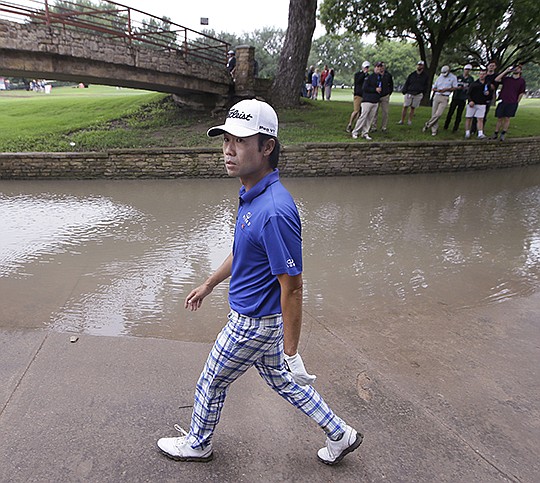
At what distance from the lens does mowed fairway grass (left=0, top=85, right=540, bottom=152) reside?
11.2 m

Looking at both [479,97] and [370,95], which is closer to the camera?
[370,95]

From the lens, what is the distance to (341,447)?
2111 millimetres

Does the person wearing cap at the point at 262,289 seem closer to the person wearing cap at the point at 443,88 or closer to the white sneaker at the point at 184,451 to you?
the white sneaker at the point at 184,451

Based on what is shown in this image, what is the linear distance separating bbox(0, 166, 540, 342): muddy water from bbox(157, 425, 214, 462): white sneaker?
1.23m

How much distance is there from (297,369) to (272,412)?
838 millimetres

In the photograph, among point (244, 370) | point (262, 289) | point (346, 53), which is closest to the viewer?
point (262, 289)

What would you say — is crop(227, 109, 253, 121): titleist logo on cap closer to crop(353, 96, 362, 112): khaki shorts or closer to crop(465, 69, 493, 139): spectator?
crop(353, 96, 362, 112): khaki shorts

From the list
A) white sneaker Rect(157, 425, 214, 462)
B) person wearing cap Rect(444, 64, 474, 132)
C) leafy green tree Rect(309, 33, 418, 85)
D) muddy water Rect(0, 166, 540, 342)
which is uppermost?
leafy green tree Rect(309, 33, 418, 85)

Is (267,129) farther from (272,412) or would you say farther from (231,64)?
(231,64)

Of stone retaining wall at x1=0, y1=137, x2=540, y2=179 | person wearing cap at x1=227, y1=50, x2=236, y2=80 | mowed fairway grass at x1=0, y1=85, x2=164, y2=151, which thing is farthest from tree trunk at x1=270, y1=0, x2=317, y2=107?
stone retaining wall at x1=0, y1=137, x2=540, y2=179

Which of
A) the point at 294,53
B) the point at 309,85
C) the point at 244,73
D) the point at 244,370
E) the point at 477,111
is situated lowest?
the point at 244,370

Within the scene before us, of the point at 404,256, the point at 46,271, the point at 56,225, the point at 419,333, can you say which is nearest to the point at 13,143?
the point at 56,225

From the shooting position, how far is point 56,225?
21.1 ft

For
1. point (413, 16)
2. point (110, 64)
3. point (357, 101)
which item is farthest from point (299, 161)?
point (413, 16)
